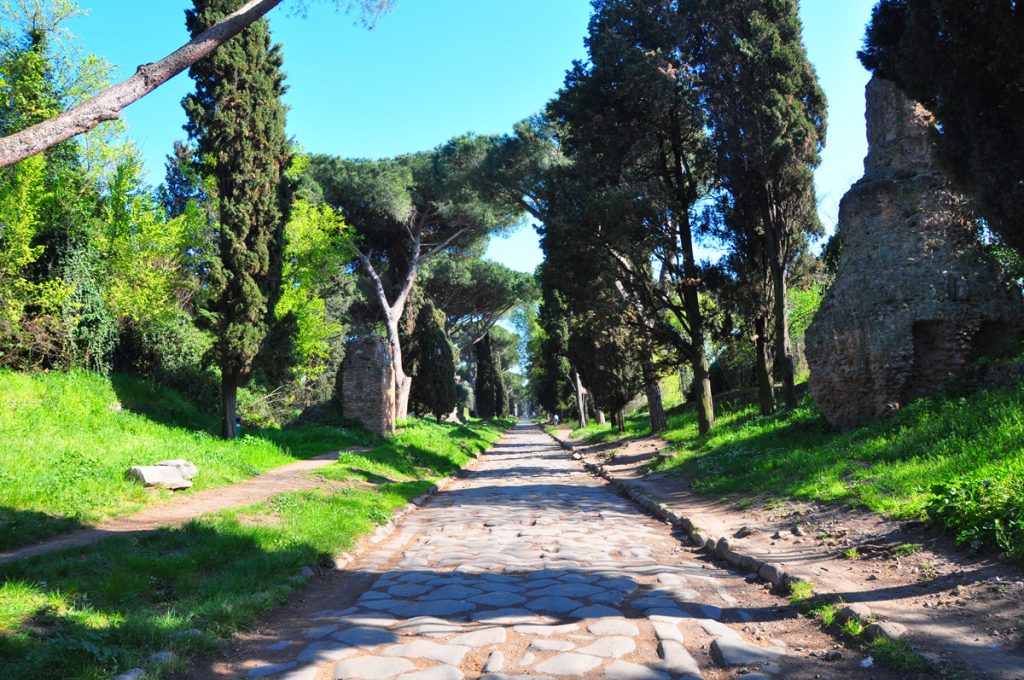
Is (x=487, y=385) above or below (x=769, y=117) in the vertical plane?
below

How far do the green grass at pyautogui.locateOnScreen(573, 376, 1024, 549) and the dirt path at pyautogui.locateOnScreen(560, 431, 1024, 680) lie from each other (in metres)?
0.30

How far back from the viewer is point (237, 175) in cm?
1587

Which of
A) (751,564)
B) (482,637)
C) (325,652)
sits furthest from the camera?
(751,564)

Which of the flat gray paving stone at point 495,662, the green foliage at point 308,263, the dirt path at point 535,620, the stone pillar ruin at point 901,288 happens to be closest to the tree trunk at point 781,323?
the stone pillar ruin at point 901,288

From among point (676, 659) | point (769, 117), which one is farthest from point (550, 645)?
point (769, 117)

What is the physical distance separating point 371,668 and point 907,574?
4001 millimetres

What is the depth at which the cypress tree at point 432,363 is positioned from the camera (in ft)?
112

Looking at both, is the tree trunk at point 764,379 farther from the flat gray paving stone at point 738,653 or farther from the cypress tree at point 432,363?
the cypress tree at point 432,363

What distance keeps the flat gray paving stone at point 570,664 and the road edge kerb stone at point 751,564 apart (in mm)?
1700

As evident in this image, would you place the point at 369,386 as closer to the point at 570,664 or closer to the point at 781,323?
the point at 781,323

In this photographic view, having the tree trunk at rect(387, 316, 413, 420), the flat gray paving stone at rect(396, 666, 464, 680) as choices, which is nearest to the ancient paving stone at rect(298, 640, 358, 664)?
the flat gray paving stone at rect(396, 666, 464, 680)

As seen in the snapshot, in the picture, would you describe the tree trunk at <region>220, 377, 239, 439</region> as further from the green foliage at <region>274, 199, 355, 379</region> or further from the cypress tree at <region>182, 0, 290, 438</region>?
the green foliage at <region>274, 199, 355, 379</region>

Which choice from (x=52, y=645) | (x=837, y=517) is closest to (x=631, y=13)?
(x=837, y=517)

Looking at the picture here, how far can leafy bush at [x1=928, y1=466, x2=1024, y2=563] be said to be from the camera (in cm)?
470
